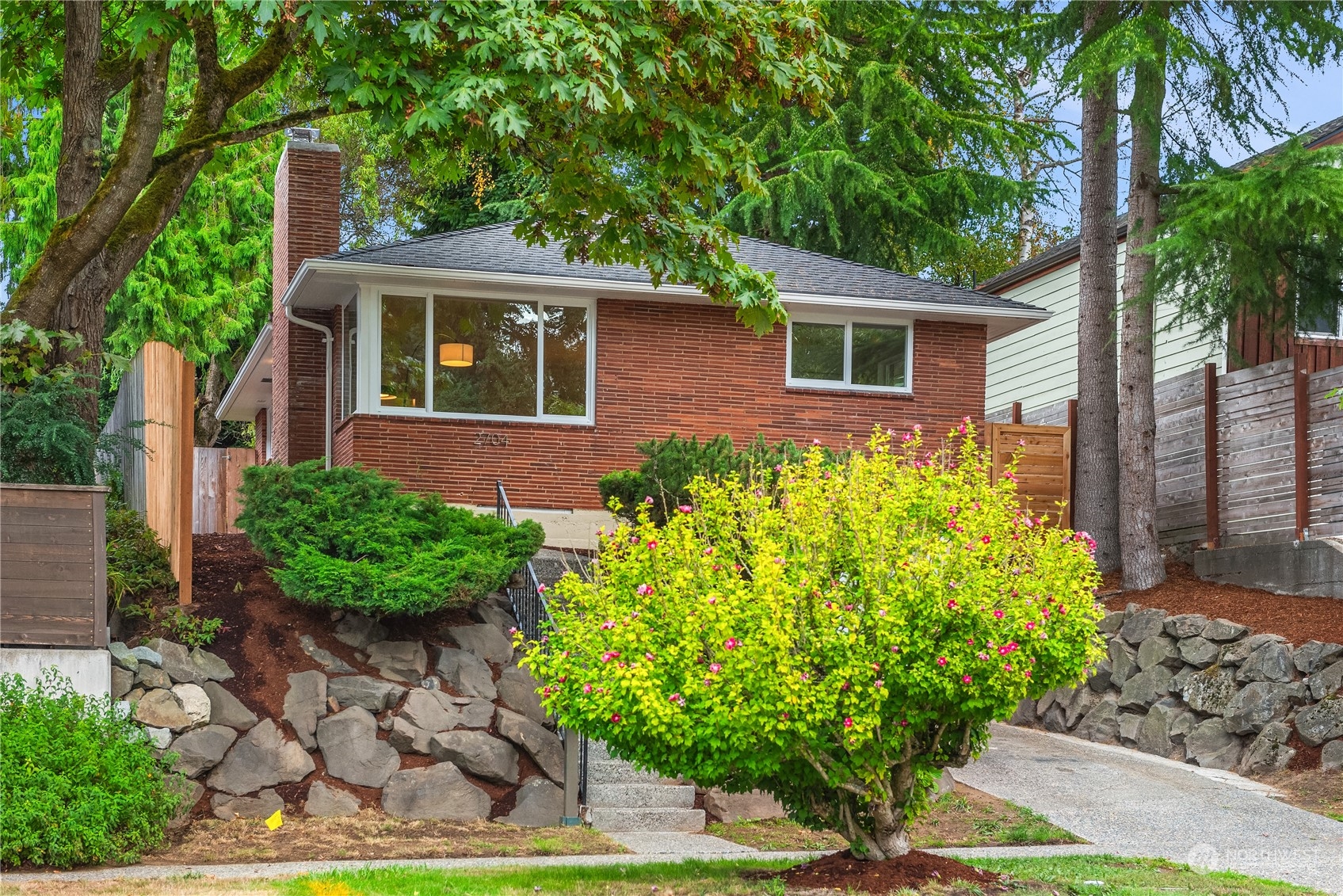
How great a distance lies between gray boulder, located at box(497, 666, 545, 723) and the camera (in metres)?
12.1

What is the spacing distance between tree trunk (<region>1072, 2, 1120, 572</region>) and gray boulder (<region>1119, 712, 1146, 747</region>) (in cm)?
358

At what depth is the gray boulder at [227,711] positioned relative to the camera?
1102 centimetres

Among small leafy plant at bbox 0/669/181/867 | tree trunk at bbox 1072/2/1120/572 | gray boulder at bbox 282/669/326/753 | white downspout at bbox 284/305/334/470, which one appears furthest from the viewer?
white downspout at bbox 284/305/334/470

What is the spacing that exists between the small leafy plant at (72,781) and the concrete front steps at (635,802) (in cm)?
334

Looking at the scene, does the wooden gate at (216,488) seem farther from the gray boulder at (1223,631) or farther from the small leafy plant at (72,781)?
the gray boulder at (1223,631)

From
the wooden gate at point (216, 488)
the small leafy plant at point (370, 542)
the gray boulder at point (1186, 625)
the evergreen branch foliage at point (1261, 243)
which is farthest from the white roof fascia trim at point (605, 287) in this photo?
the wooden gate at point (216, 488)

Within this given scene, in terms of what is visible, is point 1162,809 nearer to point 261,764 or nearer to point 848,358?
point 261,764

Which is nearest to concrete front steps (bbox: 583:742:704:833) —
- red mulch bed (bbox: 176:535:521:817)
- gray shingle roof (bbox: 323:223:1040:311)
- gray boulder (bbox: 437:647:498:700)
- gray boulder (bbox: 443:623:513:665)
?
red mulch bed (bbox: 176:535:521:817)

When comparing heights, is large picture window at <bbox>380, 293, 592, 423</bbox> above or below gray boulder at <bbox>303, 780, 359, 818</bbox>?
above

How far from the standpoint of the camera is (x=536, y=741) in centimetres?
1163

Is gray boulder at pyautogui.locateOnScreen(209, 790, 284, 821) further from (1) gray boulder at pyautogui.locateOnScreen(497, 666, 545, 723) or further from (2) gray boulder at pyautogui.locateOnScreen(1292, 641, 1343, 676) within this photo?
(2) gray boulder at pyautogui.locateOnScreen(1292, 641, 1343, 676)

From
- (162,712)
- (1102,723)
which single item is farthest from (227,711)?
(1102,723)

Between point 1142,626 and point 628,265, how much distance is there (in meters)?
7.87

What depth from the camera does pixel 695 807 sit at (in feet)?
37.4
